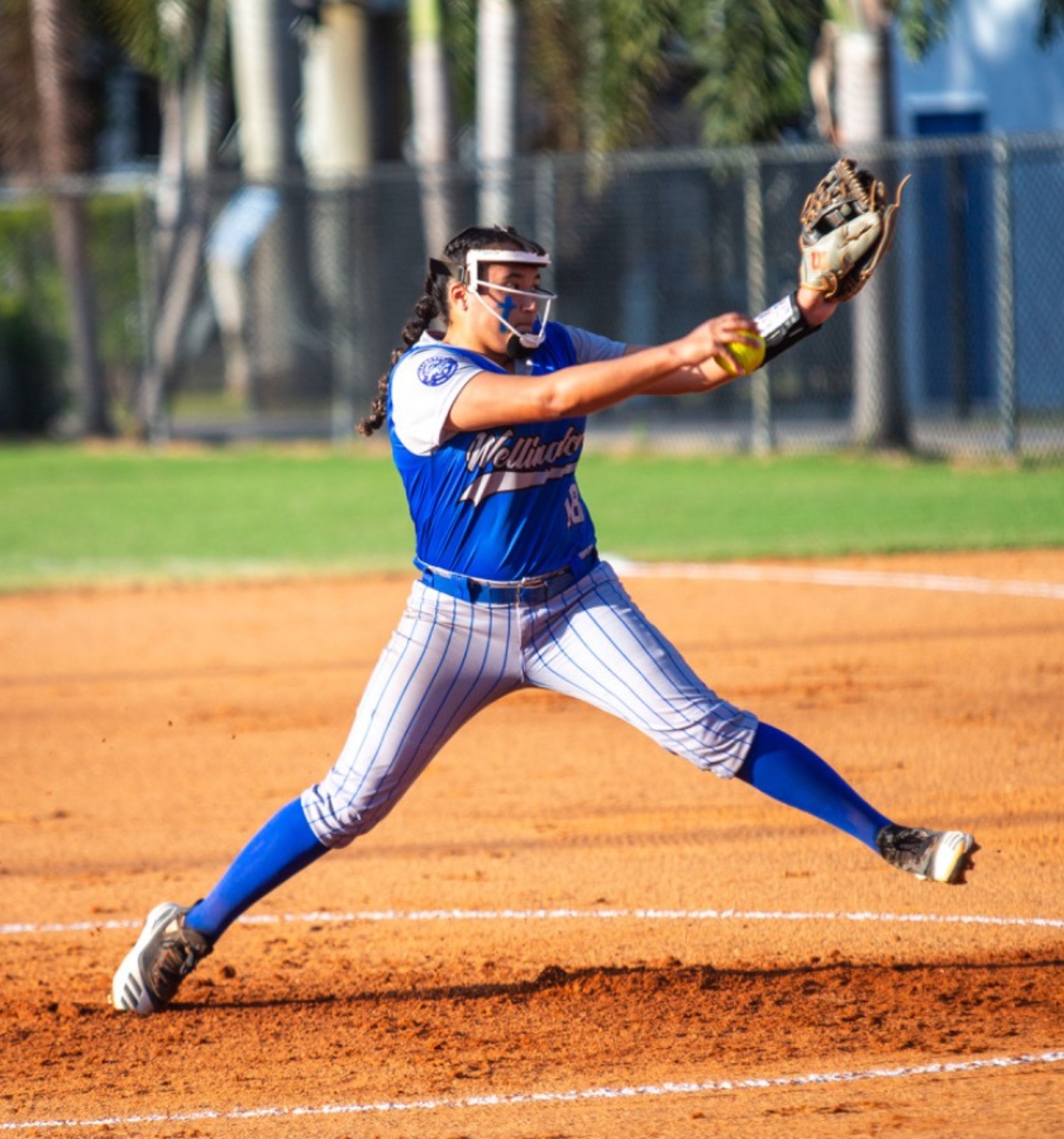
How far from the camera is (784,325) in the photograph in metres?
4.61

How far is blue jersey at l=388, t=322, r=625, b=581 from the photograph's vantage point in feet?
15.1

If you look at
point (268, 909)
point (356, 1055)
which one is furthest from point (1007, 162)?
point (356, 1055)

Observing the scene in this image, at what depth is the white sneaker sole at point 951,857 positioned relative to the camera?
15.2ft

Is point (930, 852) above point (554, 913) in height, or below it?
above

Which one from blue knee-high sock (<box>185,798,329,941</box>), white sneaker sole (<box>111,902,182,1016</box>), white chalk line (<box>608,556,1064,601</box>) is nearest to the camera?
blue knee-high sock (<box>185,798,329,941</box>)

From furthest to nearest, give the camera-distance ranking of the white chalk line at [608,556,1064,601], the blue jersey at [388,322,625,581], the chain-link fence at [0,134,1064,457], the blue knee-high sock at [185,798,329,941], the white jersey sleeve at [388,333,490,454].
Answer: the chain-link fence at [0,134,1064,457] → the white chalk line at [608,556,1064,601] → the blue knee-high sock at [185,798,329,941] → the blue jersey at [388,322,625,581] → the white jersey sleeve at [388,333,490,454]

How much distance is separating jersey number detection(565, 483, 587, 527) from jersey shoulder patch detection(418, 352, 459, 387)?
1.76 ft

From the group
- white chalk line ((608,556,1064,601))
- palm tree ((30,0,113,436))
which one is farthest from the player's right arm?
palm tree ((30,0,113,436))

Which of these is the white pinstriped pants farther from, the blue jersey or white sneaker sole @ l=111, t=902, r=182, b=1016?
white sneaker sole @ l=111, t=902, r=182, b=1016

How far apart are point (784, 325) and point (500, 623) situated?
108 cm

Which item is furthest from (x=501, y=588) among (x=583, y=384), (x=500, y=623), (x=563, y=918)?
(x=563, y=918)

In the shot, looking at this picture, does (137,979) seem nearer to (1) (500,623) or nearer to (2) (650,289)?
(1) (500,623)

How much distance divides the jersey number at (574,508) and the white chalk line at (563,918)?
1.50 meters

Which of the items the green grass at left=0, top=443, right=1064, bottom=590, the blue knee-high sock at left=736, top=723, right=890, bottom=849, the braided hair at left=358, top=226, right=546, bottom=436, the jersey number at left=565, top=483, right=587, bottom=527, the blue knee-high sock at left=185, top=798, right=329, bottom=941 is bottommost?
the green grass at left=0, top=443, right=1064, bottom=590
